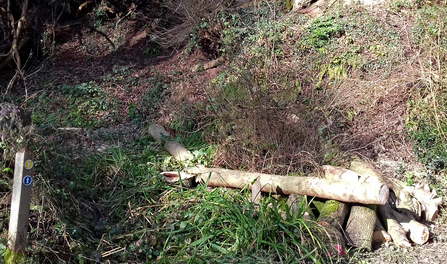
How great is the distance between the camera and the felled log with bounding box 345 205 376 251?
14.7 feet

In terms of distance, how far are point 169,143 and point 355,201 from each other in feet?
9.95

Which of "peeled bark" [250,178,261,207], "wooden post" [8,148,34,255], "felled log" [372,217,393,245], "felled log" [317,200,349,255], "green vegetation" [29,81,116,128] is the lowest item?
"green vegetation" [29,81,116,128]

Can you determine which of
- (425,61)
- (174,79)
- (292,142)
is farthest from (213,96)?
(425,61)

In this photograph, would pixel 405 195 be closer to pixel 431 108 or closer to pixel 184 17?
pixel 431 108

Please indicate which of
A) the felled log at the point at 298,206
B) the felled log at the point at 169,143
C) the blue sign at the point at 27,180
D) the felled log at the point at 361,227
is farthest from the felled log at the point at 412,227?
the blue sign at the point at 27,180

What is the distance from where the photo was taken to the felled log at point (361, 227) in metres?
4.48

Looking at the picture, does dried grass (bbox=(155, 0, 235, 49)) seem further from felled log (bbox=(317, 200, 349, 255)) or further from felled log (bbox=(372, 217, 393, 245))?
felled log (bbox=(372, 217, 393, 245))

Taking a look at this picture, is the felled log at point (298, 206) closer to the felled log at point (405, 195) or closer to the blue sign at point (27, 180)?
the felled log at point (405, 195)

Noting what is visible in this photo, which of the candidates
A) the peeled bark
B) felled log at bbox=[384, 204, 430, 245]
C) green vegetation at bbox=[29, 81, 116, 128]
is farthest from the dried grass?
felled log at bbox=[384, 204, 430, 245]

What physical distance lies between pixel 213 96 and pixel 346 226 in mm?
3306

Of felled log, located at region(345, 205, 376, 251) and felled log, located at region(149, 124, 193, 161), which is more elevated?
felled log, located at region(345, 205, 376, 251)

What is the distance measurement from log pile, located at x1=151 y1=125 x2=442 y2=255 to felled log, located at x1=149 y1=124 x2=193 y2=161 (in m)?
0.62

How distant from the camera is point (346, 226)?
4695 mm

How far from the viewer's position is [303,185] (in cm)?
494
